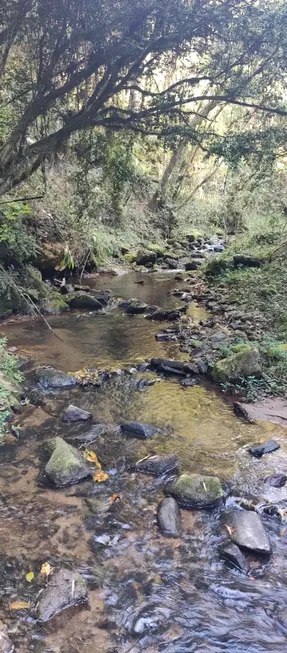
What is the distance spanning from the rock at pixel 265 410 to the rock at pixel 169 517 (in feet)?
7.02

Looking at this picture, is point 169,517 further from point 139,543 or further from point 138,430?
point 138,430

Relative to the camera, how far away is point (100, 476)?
171 inches

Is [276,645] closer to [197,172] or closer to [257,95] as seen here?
[257,95]

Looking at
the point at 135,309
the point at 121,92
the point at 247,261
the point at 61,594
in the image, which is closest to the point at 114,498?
the point at 61,594

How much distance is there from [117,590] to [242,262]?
12.8 meters

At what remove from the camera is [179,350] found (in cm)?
839

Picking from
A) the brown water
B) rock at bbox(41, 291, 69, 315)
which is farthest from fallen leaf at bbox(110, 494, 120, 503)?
rock at bbox(41, 291, 69, 315)

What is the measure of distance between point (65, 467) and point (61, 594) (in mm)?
1454

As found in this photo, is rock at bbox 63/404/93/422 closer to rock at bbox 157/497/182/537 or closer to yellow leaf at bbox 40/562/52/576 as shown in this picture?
rock at bbox 157/497/182/537

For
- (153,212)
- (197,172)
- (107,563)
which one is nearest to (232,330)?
(107,563)

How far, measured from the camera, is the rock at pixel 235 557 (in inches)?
128

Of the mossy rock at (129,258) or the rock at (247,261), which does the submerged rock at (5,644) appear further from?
the mossy rock at (129,258)

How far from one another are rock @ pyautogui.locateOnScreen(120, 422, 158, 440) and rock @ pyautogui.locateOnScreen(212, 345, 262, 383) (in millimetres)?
1973

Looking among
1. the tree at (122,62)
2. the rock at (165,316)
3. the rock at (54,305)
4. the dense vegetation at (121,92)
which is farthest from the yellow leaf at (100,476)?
the rock at (54,305)
